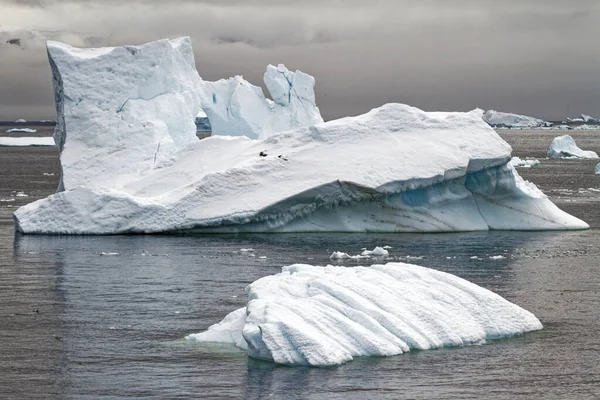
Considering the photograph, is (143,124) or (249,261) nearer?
(249,261)

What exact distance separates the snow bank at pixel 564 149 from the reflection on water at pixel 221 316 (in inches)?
1711

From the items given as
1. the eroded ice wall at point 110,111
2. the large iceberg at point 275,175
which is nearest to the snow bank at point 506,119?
the eroded ice wall at point 110,111

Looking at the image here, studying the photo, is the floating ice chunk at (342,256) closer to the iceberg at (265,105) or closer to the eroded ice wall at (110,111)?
the eroded ice wall at (110,111)

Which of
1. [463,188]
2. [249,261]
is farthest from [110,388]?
[463,188]

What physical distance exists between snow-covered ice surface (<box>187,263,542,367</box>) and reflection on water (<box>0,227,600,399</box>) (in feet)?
0.74

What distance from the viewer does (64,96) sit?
28.7 metres

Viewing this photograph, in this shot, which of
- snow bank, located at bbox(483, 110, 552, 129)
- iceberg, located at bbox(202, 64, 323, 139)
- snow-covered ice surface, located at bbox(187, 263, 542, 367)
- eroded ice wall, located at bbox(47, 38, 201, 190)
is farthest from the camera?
snow bank, located at bbox(483, 110, 552, 129)

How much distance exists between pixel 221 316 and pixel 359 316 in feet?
9.92

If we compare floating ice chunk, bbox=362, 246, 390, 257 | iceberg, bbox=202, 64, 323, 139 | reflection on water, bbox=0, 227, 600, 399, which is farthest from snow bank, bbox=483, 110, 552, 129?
floating ice chunk, bbox=362, 246, 390, 257

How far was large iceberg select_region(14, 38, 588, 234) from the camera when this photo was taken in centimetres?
2431

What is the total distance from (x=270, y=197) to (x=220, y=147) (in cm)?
425

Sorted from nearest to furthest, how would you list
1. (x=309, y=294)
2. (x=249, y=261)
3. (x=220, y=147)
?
(x=309, y=294) < (x=249, y=261) < (x=220, y=147)

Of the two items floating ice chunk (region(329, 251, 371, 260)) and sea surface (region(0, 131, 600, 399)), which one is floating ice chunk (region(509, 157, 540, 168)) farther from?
floating ice chunk (region(329, 251, 371, 260))

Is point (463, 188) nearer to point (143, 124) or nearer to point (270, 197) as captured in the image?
point (270, 197)
